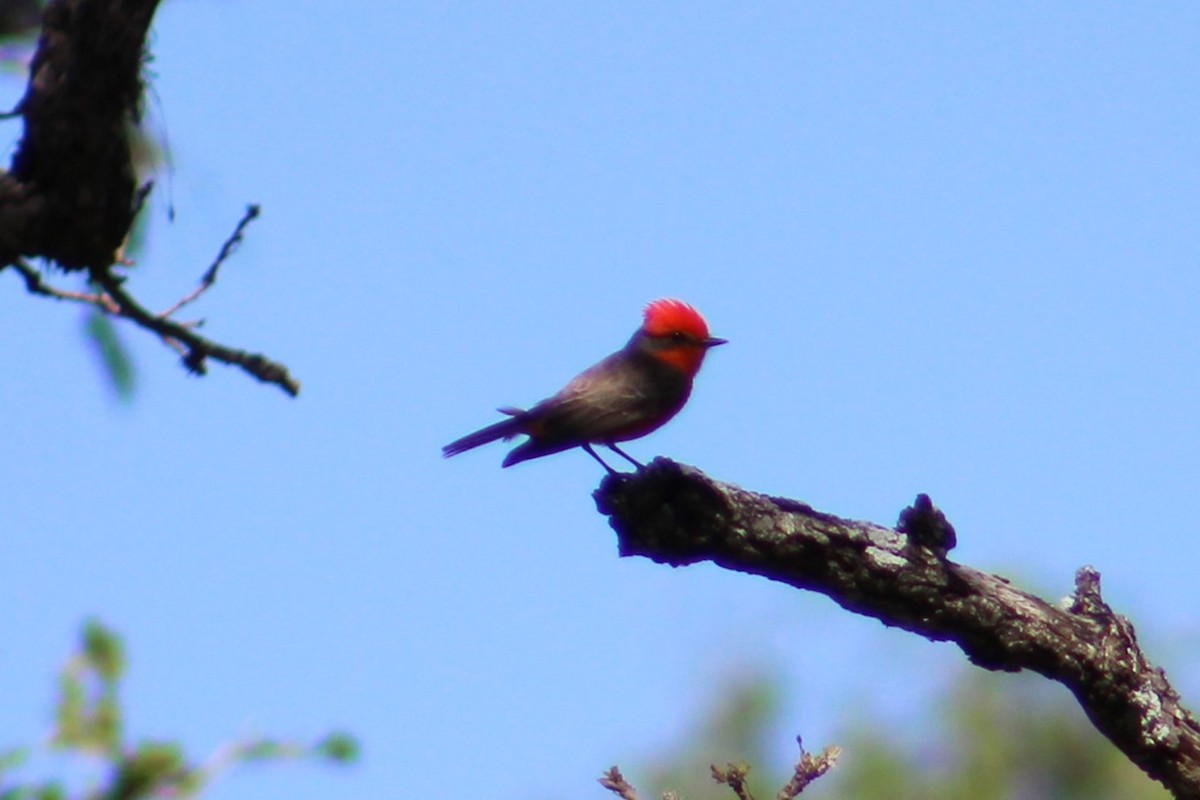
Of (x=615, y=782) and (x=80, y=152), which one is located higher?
(x=80, y=152)

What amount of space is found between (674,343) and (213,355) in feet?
15.1

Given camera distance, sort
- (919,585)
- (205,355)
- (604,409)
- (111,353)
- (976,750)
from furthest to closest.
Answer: (976,750) → (604,409) → (919,585) → (111,353) → (205,355)

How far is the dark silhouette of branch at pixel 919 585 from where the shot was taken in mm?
4207

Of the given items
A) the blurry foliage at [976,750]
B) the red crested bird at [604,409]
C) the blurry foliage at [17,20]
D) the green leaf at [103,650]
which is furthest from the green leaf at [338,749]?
the blurry foliage at [976,750]

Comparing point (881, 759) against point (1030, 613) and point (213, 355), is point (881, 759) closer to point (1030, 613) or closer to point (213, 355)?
point (1030, 613)

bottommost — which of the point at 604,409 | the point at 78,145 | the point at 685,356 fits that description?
the point at 78,145

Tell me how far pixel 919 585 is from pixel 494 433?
8.04 ft

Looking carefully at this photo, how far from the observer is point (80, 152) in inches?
117

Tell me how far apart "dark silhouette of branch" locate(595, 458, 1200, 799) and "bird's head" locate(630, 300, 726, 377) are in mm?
2885

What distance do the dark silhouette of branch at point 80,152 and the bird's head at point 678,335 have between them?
429cm

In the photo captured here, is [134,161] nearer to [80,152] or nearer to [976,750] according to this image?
[80,152]

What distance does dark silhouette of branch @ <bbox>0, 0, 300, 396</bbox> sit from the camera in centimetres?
295

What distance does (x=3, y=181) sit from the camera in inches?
117

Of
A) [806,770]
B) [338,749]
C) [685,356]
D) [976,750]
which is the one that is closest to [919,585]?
[806,770]
